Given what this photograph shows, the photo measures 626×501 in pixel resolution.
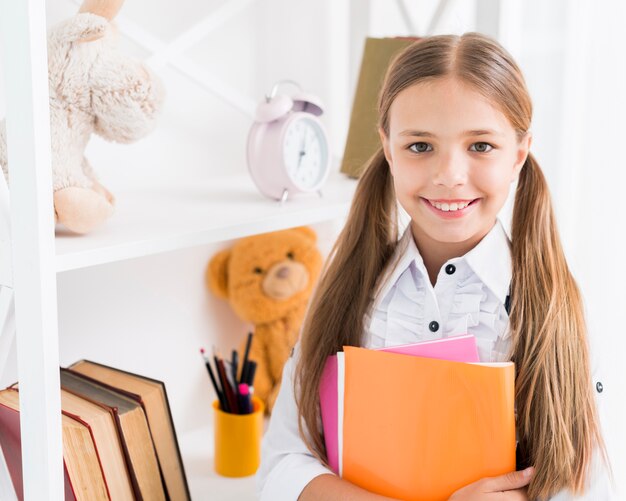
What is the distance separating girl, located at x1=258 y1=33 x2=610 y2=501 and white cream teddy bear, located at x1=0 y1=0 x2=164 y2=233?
10.1 inches

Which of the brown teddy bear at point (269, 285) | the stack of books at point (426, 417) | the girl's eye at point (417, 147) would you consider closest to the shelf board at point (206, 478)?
the brown teddy bear at point (269, 285)

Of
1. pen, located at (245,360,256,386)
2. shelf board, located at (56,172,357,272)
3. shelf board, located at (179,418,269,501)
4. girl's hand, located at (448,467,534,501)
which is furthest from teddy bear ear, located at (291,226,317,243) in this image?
girl's hand, located at (448,467,534,501)

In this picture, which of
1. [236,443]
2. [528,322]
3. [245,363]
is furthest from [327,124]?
[528,322]

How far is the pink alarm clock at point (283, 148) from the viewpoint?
104 cm

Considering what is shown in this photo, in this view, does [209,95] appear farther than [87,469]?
Yes

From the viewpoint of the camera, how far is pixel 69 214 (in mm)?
842

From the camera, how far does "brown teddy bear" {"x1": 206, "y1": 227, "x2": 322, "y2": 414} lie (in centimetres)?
125

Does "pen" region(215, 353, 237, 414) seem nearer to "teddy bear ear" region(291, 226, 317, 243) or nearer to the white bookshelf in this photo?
the white bookshelf

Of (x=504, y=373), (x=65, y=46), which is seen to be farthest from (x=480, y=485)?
(x=65, y=46)

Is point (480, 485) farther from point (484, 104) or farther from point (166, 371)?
point (166, 371)

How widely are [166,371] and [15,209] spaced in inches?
22.4

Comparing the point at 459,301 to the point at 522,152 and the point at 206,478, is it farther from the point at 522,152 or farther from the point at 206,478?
the point at 206,478

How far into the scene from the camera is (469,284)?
86 centimetres

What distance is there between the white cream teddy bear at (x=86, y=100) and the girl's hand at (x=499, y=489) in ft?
1.46
